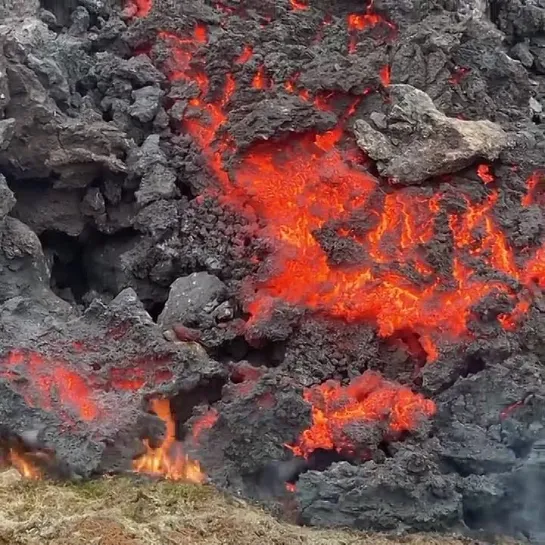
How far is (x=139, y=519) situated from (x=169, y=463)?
69 cm

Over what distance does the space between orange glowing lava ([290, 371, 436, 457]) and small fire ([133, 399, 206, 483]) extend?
755 mm

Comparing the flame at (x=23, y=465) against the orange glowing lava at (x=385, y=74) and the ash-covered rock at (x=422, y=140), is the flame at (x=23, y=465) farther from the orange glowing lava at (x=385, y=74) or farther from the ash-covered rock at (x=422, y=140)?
the orange glowing lava at (x=385, y=74)

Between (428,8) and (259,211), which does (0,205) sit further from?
(428,8)

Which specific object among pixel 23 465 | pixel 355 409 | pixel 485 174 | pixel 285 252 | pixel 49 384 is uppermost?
pixel 485 174

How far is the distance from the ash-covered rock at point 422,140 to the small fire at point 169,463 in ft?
9.57

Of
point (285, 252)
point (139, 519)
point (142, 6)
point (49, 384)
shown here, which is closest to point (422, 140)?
point (285, 252)

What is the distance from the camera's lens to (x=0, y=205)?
247 inches

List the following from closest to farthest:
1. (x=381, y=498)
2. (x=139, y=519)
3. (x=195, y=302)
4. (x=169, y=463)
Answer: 1. (x=139, y=519)
2. (x=381, y=498)
3. (x=169, y=463)
4. (x=195, y=302)

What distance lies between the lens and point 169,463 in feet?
18.4

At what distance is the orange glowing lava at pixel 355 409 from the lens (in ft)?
18.8

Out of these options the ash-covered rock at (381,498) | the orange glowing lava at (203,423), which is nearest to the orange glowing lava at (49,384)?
the orange glowing lava at (203,423)

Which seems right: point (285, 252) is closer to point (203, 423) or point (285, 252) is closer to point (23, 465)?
point (203, 423)

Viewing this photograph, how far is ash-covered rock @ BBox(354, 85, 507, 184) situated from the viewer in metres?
6.49

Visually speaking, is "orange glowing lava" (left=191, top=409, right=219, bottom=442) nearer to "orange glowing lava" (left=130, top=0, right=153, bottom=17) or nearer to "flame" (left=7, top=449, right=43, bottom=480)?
"flame" (left=7, top=449, right=43, bottom=480)
